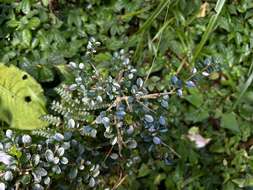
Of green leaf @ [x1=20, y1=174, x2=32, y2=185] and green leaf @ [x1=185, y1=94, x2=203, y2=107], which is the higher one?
green leaf @ [x1=20, y1=174, x2=32, y2=185]

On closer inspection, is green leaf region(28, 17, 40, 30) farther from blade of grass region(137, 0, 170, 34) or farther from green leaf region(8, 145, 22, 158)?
green leaf region(8, 145, 22, 158)

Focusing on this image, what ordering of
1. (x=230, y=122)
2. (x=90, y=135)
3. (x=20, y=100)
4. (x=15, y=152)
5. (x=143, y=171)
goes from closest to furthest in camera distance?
(x=15, y=152) → (x=90, y=135) → (x=20, y=100) → (x=143, y=171) → (x=230, y=122)

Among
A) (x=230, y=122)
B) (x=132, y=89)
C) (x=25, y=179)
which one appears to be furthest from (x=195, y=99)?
(x=25, y=179)

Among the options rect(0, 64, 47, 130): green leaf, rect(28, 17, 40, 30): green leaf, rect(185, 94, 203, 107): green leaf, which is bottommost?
rect(185, 94, 203, 107): green leaf

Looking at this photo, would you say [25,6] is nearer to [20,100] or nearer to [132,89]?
[20,100]

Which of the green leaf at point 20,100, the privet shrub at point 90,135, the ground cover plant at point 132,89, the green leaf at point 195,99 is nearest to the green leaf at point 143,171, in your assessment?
the ground cover plant at point 132,89

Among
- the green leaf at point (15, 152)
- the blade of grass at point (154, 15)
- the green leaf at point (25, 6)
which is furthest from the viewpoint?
the green leaf at point (25, 6)

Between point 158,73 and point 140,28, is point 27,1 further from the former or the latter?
point 158,73

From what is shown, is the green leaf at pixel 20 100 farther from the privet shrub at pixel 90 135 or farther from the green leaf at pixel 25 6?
the green leaf at pixel 25 6

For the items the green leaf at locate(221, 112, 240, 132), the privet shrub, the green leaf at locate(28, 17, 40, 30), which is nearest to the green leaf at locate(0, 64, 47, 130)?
the privet shrub
